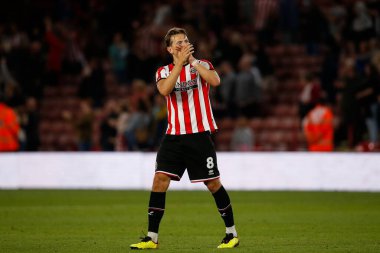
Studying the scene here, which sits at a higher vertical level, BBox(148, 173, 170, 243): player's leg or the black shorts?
the black shorts

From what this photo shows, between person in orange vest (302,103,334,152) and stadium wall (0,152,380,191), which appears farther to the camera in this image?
person in orange vest (302,103,334,152)

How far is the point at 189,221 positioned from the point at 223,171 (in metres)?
6.59

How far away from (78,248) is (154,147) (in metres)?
11.7

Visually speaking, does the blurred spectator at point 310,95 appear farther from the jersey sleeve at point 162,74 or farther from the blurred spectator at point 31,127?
the jersey sleeve at point 162,74

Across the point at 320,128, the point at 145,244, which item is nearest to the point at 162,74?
the point at 145,244

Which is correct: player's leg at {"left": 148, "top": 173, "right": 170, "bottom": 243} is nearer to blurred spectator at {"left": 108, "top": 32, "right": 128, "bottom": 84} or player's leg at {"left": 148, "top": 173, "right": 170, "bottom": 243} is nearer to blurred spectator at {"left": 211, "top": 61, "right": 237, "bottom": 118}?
blurred spectator at {"left": 211, "top": 61, "right": 237, "bottom": 118}

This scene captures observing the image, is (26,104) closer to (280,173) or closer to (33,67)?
(33,67)

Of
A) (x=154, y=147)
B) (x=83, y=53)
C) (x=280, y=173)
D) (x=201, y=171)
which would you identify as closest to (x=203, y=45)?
(x=154, y=147)

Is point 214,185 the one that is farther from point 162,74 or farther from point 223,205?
point 162,74

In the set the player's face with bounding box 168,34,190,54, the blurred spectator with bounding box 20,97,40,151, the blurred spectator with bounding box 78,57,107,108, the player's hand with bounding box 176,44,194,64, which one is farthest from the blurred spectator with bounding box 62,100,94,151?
the player's hand with bounding box 176,44,194,64

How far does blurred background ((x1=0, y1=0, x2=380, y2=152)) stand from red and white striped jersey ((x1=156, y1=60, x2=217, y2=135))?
9.77m

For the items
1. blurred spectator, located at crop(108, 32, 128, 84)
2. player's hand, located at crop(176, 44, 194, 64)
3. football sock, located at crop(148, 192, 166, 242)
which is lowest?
football sock, located at crop(148, 192, 166, 242)

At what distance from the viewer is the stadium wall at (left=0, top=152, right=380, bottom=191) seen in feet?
62.0

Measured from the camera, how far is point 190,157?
386 inches
